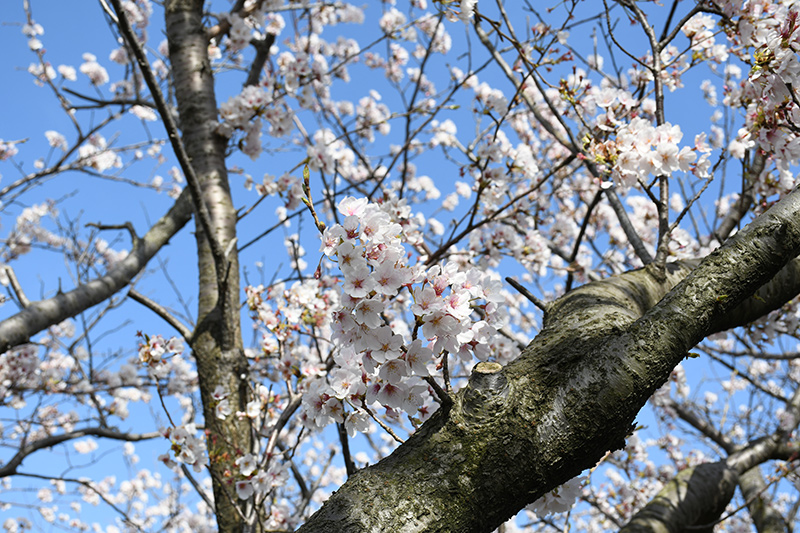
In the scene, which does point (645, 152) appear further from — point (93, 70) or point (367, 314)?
point (93, 70)

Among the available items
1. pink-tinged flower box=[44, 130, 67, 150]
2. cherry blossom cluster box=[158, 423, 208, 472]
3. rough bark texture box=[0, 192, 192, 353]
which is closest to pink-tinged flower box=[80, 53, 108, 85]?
pink-tinged flower box=[44, 130, 67, 150]

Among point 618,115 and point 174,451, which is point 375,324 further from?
point 618,115

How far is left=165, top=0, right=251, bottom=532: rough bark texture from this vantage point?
2.03 metres

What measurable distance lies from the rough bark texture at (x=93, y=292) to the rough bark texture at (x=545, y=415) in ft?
8.17

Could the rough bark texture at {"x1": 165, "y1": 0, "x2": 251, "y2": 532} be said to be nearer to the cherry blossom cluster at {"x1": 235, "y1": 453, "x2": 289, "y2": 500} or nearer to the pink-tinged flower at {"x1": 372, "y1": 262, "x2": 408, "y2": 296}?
the cherry blossom cluster at {"x1": 235, "y1": 453, "x2": 289, "y2": 500}

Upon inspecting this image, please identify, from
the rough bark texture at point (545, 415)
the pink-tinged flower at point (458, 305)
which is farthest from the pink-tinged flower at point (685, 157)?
the pink-tinged flower at point (458, 305)

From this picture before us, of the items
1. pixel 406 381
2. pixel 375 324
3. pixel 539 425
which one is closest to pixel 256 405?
pixel 406 381

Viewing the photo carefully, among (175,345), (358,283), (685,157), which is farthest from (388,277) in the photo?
(175,345)

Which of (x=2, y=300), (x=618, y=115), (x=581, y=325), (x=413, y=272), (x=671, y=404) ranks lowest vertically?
(x=671, y=404)

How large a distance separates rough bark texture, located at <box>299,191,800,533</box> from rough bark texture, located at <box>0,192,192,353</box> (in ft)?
8.17

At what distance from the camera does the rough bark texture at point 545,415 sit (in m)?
0.85

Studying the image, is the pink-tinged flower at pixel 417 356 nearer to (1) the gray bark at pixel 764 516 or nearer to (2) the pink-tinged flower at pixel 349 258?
(2) the pink-tinged flower at pixel 349 258

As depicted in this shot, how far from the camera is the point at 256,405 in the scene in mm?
2074

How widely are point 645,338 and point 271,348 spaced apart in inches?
78.9
